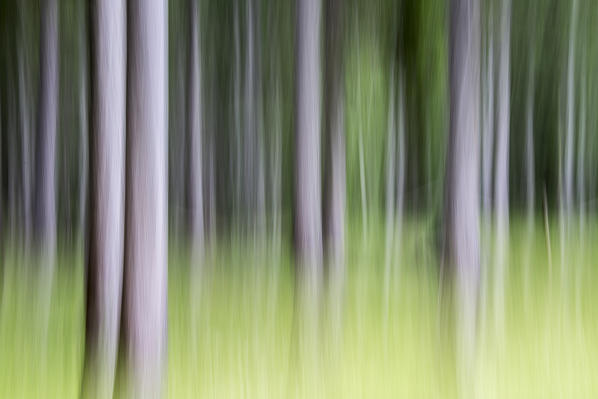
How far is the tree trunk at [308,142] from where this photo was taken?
0.99 metres

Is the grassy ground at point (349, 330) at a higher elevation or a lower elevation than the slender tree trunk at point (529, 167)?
lower

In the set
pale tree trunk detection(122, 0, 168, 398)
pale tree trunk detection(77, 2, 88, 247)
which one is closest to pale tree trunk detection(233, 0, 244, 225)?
pale tree trunk detection(122, 0, 168, 398)

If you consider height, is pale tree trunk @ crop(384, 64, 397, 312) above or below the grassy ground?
above

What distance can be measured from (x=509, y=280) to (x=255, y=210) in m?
0.48

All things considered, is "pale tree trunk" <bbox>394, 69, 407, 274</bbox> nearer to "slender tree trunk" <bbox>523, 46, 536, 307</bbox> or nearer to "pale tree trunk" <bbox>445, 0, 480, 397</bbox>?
"pale tree trunk" <bbox>445, 0, 480, 397</bbox>

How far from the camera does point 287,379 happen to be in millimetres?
957

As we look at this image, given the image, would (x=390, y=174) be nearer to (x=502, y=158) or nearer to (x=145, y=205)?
(x=502, y=158)

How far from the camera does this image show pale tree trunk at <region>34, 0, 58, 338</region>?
35.8 inches

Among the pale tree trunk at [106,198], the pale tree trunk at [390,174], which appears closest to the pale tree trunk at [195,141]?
the pale tree trunk at [106,198]

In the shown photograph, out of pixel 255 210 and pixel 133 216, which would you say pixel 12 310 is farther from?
pixel 255 210

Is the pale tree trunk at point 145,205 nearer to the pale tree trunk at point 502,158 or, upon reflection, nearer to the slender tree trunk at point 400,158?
the slender tree trunk at point 400,158

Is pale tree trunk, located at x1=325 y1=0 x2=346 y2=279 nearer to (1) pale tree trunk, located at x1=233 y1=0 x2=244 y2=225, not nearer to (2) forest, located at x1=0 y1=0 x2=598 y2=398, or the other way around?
(2) forest, located at x1=0 y1=0 x2=598 y2=398

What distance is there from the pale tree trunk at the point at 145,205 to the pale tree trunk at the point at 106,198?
0.01m

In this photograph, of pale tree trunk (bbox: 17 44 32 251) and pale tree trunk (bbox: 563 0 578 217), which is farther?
pale tree trunk (bbox: 563 0 578 217)
